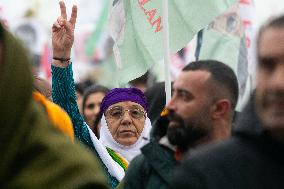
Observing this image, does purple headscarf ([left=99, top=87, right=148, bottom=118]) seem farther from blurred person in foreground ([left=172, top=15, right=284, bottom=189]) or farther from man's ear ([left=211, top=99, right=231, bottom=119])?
blurred person in foreground ([left=172, top=15, right=284, bottom=189])

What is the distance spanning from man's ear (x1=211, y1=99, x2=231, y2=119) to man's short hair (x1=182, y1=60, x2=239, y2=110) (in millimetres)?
80

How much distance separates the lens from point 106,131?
6.79 m

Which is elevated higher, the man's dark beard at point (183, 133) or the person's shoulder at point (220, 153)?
the person's shoulder at point (220, 153)

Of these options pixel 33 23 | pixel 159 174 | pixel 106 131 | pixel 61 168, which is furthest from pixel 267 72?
pixel 33 23

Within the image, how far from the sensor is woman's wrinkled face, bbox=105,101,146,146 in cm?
663

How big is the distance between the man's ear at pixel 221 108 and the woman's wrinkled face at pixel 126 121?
2.15m

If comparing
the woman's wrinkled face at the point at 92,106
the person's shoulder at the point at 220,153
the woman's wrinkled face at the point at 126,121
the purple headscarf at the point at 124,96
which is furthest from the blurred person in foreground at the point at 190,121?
the woman's wrinkled face at the point at 92,106

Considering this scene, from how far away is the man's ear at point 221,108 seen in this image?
14.4ft

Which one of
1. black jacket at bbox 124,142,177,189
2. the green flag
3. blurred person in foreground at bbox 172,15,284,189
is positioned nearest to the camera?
blurred person in foreground at bbox 172,15,284,189

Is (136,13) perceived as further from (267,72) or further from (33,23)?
(33,23)

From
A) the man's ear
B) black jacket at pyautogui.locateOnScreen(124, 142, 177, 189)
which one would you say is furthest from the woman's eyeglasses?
black jacket at pyautogui.locateOnScreen(124, 142, 177, 189)

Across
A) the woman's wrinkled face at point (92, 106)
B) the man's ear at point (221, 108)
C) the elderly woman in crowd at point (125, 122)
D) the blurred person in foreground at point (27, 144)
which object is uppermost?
the blurred person in foreground at point (27, 144)

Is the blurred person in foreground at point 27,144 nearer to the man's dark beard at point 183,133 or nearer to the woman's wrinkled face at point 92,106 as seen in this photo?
the man's dark beard at point 183,133

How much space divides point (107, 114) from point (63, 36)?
35.8 inches
